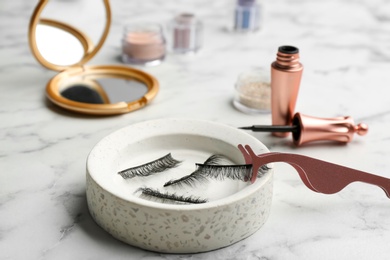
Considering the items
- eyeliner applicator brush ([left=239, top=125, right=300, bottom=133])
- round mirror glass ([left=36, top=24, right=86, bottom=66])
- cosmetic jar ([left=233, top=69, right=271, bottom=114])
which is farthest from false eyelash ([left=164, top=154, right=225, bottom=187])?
round mirror glass ([left=36, top=24, right=86, bottom=66])

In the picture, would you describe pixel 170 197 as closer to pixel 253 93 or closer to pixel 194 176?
pixel 194 176

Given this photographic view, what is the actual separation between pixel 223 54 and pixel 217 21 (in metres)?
0.23

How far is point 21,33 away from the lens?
136 centimetres

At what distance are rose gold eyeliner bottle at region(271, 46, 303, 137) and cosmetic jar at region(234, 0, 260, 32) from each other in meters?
0.51

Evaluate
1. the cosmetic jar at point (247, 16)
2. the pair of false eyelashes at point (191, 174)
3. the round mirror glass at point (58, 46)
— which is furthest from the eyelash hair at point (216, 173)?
the cosmetic jar at point (247, 16)

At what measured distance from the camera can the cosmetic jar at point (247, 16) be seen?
4.71 feet

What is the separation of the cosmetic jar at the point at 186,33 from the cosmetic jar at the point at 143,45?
6 cm

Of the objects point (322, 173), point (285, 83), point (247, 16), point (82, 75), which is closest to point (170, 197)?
point (322, 173)

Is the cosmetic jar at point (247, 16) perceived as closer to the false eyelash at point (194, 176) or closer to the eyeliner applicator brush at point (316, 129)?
the eyeliner applicator brush at point (316, 129)

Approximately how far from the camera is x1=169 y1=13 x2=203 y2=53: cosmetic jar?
1302mm

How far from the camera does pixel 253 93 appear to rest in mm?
1053

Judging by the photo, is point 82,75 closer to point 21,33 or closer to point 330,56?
point 21,33

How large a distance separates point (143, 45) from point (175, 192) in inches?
21.1

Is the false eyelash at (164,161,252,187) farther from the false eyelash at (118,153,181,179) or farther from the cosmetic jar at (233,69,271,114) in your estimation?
the cosmetic jar at (233,69,271,114)
